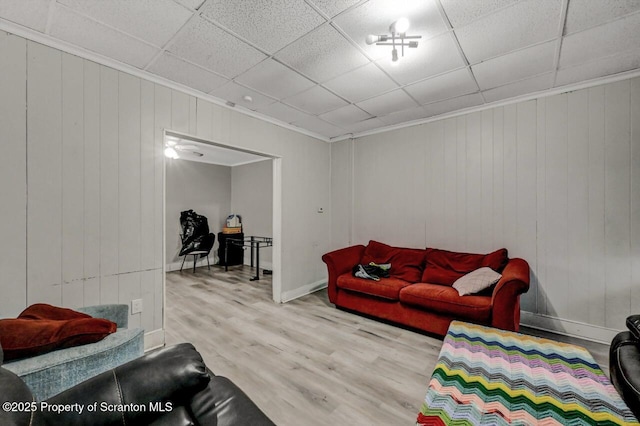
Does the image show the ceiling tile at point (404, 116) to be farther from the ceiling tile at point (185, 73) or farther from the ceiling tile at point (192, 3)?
the ceiling tile at point (192, 3)

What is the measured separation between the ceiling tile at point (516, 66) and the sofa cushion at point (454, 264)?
1.87 m

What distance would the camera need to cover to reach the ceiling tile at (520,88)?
8.93 feet

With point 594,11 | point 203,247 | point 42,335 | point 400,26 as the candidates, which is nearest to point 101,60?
point 42,335

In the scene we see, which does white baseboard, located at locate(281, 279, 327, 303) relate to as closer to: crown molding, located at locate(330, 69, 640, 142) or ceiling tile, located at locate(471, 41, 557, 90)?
crown molding, located at locate(330, 69, 640, 142)

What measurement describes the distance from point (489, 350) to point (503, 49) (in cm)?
237

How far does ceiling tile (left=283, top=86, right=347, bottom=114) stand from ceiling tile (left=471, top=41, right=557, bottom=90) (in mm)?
1457

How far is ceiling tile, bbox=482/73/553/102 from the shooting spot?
2.72m

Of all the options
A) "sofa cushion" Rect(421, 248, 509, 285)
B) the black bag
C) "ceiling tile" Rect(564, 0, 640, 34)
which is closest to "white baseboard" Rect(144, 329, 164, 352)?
"sofa cushion" Rect(421, 248, 509, 285)

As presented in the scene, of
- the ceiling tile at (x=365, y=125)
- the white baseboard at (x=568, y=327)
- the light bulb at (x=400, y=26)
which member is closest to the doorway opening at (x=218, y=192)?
the ceiling tile at (x=365, y=125)

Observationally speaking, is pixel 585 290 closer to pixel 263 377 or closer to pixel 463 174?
pixel 463 174

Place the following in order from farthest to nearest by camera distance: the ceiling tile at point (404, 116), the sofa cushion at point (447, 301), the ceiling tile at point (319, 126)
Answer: the ceiling tile at point (319, 126) < the ceiling tile at point (404, 116) < the sofa cushion at point (447, 301)

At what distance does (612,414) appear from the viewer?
1.25 metres

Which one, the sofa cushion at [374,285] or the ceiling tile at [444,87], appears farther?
the sofa cushion at [374,285]

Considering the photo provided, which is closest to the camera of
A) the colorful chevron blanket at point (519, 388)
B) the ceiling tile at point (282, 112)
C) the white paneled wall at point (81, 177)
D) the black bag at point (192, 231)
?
the colorful chevron blanket at point (519, 388)
